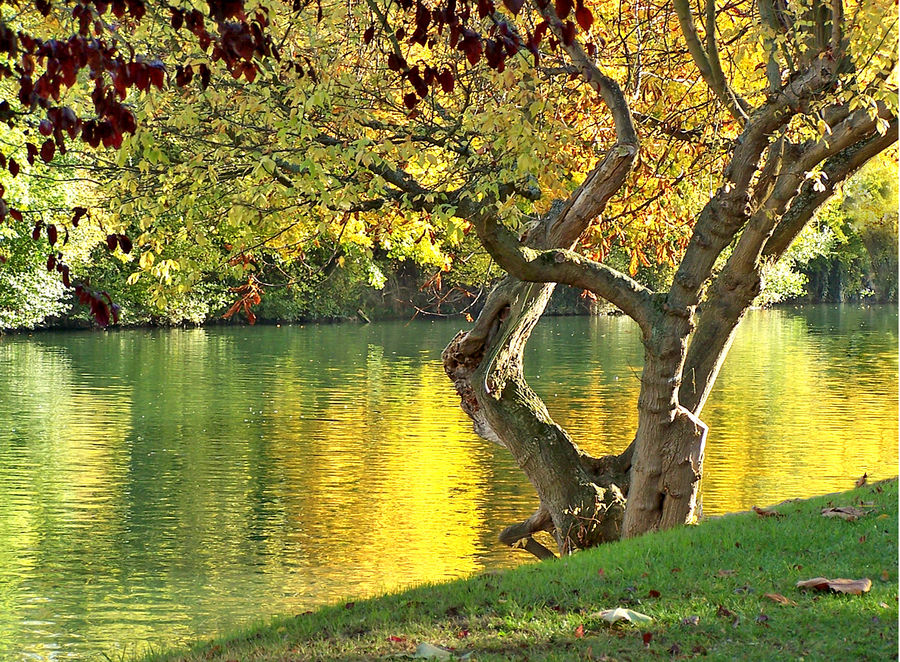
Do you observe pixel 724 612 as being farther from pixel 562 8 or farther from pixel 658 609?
pixel 562 8

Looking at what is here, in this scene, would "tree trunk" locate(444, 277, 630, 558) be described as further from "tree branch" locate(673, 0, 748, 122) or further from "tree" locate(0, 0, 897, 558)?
"tree branch" locate(673, 0, 748, 122)

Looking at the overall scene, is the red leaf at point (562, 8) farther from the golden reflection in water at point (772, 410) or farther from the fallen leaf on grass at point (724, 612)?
the golden reflection in water at point (772, 410)

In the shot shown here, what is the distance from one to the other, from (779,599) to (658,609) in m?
0.70

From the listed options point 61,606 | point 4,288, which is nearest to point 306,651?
point 61,606

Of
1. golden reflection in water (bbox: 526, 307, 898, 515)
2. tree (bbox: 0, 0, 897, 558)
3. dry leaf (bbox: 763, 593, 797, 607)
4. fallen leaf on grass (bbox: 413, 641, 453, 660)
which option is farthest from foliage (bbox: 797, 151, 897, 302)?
fallen leaf on grass (bbox: 413, 641, 453, 660)

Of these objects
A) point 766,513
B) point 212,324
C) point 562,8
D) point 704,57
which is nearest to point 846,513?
point 766,513

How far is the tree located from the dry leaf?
3.19m

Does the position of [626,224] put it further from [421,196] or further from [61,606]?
[61,606]

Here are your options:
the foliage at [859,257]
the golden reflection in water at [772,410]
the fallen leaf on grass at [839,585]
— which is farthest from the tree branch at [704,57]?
the foliage at [859,257]

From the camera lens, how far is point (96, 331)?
5391 cm

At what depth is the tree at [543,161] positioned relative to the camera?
30.1ft

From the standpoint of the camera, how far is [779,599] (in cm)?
702

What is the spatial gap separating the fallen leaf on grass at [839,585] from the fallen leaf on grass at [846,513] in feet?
6.08

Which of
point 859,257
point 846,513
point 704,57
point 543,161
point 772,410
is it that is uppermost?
point 859,257
